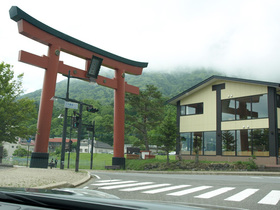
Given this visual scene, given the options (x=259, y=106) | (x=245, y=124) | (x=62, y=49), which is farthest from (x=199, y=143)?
(x=62, y=49)

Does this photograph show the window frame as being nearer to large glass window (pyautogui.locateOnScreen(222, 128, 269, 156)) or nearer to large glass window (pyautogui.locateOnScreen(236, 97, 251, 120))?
large glass window (pyautogui.locateOnScreen(222, 128, 269, 156))

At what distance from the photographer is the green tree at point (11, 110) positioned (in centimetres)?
2058

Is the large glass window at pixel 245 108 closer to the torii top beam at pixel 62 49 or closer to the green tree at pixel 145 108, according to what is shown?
the torii top beam at pixel 62 49

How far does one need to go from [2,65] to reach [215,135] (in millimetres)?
21742

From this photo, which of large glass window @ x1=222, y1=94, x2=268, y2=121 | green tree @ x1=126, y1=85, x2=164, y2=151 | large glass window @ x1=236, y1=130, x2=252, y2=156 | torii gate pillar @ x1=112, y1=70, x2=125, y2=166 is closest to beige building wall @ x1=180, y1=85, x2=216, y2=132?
large glass window @ x1=222, y1=94, x2=268, y2=121

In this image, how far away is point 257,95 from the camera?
27719 millimetres

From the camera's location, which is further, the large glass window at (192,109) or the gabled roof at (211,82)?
the large glass window at (192,109)

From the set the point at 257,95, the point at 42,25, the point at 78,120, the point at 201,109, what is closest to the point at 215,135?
the point at 201,109

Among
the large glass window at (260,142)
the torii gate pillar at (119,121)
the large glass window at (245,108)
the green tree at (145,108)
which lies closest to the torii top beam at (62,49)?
the torii gate pillar at (119,121)

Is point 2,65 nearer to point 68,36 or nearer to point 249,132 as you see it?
point 68,36

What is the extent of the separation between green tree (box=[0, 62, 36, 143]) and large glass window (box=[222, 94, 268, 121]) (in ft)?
64.0

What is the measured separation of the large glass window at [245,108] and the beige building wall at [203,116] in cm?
136

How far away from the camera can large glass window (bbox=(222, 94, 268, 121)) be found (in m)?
27.2

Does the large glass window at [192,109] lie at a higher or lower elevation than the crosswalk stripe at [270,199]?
higher
